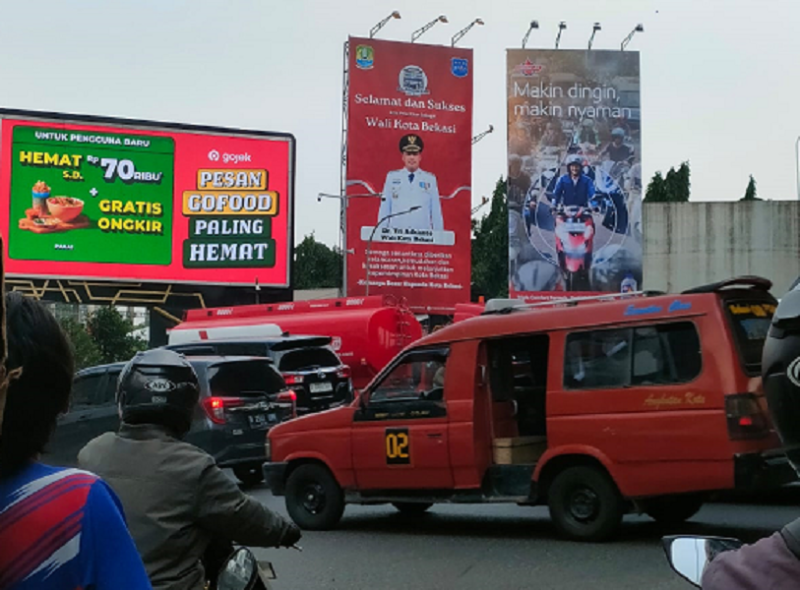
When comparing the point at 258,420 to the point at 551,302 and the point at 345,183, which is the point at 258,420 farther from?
the point at 345,183

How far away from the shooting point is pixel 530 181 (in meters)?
43.8

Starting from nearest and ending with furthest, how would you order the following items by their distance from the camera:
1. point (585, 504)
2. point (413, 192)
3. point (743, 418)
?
point (743, 418) < point (585, 504) < point (413, 192)

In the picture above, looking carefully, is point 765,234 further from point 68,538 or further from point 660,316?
point 68,538

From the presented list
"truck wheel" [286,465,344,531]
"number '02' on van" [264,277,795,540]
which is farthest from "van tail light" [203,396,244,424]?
"truck wheel" [286,465,344,531]

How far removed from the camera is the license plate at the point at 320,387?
18.2 m

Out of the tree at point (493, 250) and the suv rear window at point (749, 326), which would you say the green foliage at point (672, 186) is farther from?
the suv rear window at point (749, 326)

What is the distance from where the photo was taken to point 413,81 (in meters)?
47.4

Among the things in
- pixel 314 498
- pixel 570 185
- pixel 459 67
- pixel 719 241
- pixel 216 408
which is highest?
pixel 459 67

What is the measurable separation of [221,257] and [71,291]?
5.53 metres

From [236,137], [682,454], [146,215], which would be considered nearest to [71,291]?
[146,215]

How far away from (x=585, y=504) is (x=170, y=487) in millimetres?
6581

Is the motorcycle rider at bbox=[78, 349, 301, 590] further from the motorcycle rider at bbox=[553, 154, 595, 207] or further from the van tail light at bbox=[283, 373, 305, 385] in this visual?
the motorcycle rider at bbox=[553, 154, 595, 207]

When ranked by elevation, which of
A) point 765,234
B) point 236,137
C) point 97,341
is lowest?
point 97,341

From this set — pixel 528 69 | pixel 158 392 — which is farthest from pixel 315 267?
pixel 158 392
